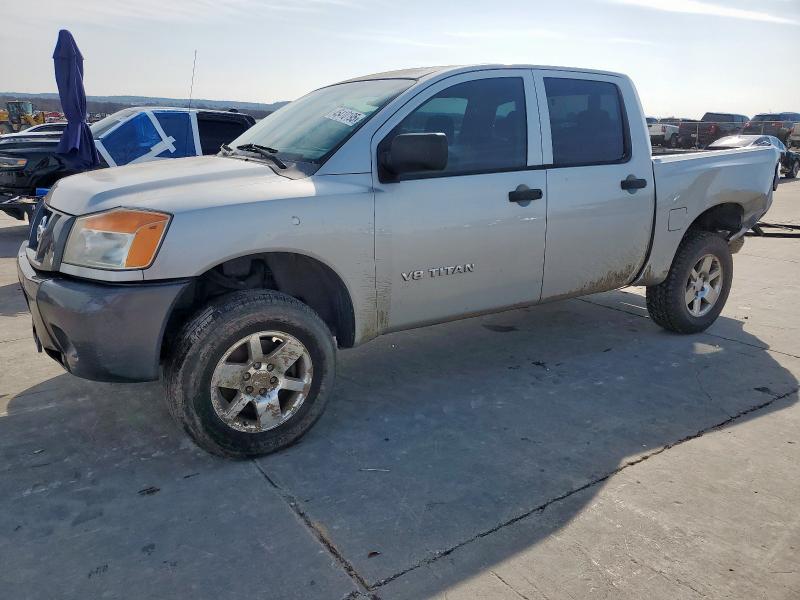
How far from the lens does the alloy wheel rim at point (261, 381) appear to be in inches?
119

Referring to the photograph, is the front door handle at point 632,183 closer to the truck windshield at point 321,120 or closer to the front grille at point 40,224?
the truck windshield at point 321,120

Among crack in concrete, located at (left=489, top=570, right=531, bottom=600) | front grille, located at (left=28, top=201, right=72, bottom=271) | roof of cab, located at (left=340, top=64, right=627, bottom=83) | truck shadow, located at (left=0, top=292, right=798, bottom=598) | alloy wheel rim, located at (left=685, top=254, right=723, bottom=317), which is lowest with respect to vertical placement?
truck shadow, located at (left=0, top=292, right=798, bottom=598)

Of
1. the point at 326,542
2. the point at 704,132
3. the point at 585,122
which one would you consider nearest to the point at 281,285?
the point at 326,542

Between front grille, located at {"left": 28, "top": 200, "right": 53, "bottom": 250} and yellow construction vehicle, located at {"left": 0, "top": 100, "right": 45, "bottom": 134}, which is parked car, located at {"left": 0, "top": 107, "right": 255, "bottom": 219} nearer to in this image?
front grille, located at {"left": 28, "top": 200, "right": 53, "bottom": 250}

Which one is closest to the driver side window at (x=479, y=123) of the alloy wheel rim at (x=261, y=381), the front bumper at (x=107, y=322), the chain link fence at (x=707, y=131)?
the alloy wheel rim at (x=261, y=381)

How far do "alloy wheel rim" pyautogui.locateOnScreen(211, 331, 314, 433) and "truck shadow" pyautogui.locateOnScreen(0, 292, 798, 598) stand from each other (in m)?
0.21

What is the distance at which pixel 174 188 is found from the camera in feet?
9.97

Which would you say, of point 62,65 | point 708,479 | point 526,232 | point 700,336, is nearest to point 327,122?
point 526,232

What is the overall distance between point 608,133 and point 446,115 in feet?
4.25

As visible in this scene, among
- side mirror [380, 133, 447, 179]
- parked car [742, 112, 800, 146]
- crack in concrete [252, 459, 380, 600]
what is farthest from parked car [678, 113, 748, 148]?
crack in concrete [252, 459, 380, 600]

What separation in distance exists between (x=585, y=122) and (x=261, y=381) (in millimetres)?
2636

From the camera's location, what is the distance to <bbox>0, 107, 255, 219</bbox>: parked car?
8.68m

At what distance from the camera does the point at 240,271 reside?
3.21 metres

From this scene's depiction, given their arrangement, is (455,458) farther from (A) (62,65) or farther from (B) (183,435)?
(A) (62,65)
